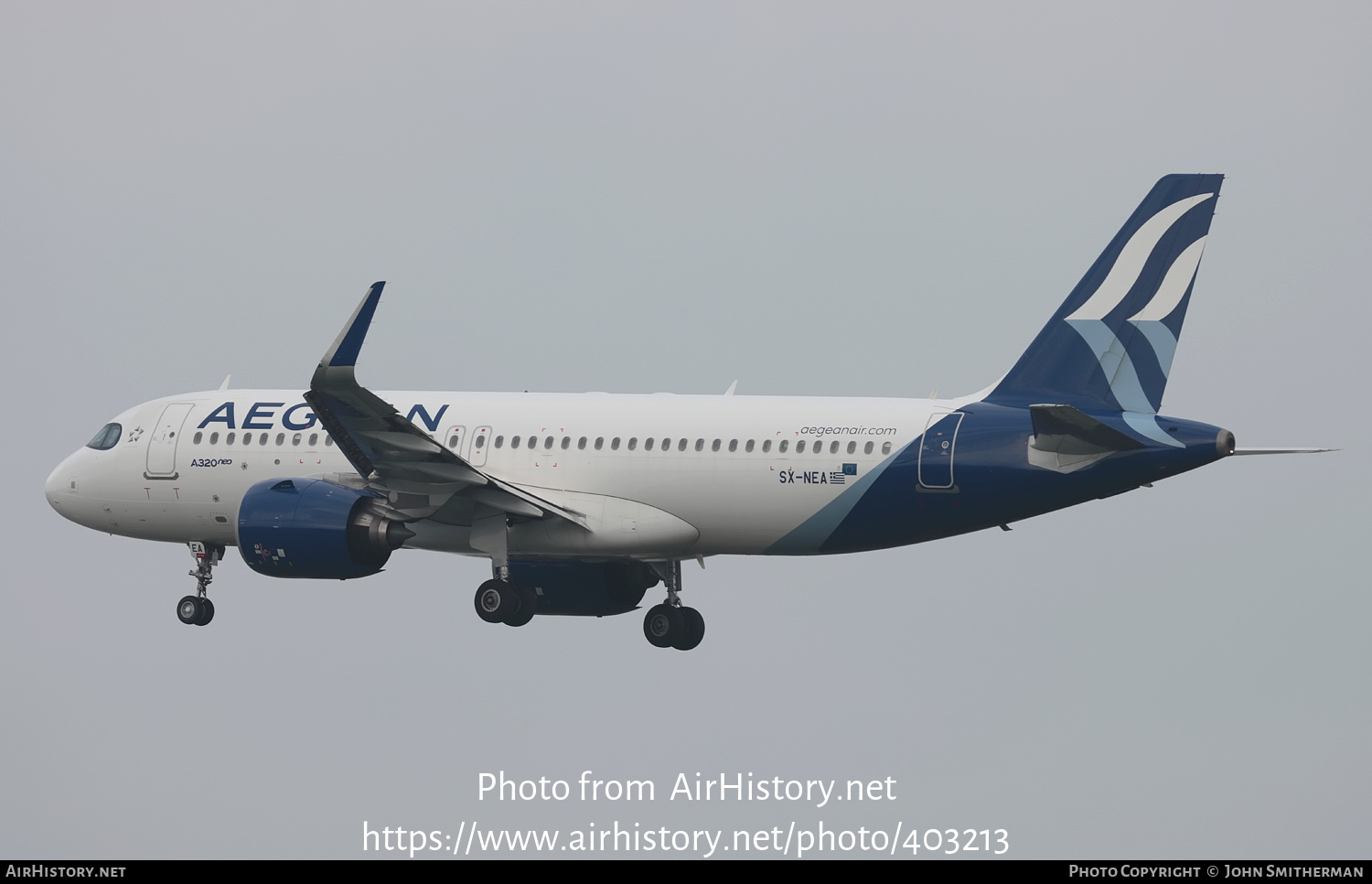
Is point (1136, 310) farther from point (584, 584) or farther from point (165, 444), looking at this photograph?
point (165, 444)

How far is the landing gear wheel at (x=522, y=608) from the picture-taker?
146 feet

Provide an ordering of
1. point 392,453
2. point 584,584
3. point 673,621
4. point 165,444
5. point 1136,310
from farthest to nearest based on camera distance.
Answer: point 584,584 → point 165,444 → point 673,621 → point 392,453 → point 1136,310

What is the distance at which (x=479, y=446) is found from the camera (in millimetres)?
45188

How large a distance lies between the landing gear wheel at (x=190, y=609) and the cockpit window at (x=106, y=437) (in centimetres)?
383

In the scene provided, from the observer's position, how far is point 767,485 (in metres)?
42.5

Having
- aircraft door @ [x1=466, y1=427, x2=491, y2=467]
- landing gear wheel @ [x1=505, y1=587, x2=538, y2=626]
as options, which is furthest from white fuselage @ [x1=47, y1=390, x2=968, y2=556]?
landing gear wheel @ [x1=505, y1=587, x2=538, y2=626]

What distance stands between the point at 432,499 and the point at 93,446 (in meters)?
9.99

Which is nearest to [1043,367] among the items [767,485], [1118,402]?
[1118,402]

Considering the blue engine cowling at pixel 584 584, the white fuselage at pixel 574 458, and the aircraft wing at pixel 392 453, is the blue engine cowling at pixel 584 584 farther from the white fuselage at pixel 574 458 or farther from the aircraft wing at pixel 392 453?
the aircraft wing at pixel 392 453

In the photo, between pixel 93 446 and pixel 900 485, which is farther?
pixel 93 446

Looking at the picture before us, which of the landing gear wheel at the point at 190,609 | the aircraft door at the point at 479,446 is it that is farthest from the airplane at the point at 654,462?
the landing gear wheel at the point at 190,609

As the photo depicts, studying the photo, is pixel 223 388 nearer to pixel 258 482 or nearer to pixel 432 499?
pixel 258 482

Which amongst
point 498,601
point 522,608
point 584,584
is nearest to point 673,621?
point 584,584

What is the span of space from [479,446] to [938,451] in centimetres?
986
